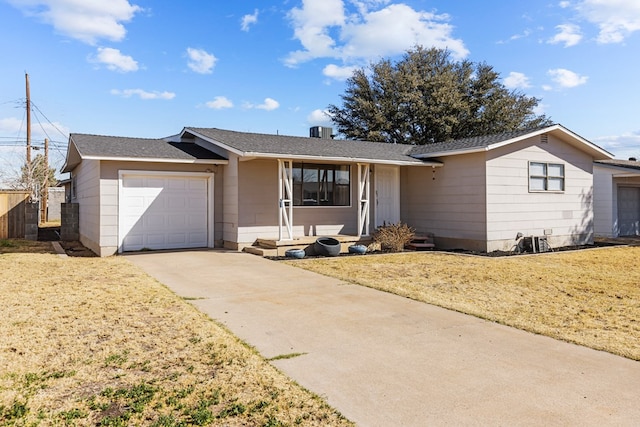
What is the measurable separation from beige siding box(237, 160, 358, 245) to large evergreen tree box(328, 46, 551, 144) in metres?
18.3

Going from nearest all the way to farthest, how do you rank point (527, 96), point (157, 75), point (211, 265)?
point (211, 265)
point (157, 75)
point (527, 96)

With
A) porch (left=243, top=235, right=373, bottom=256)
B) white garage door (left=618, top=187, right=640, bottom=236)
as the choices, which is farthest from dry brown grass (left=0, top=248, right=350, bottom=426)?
white garage door (left=618, top=187, right=640, bottom=236)

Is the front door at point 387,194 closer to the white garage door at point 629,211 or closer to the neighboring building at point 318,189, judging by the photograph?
the neighboring building at point 318,189

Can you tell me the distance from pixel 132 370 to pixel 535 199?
13078 mm

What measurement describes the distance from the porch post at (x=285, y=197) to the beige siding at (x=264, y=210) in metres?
0.30

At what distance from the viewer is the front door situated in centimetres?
1473

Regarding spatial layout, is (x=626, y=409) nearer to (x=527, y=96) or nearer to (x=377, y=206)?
(x=377, y=206)

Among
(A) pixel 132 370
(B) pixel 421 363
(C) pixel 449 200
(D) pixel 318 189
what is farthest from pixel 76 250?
(B) pixel 421 363

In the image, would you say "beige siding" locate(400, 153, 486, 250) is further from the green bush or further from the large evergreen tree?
the large evergreen tree

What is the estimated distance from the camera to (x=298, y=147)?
13.3 metres

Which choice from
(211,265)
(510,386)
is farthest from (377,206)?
(510,386)

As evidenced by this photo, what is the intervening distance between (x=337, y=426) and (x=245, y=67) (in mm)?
19516

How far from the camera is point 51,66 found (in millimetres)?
19781

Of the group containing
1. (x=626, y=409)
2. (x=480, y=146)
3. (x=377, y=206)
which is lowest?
(x=626, y=409)
